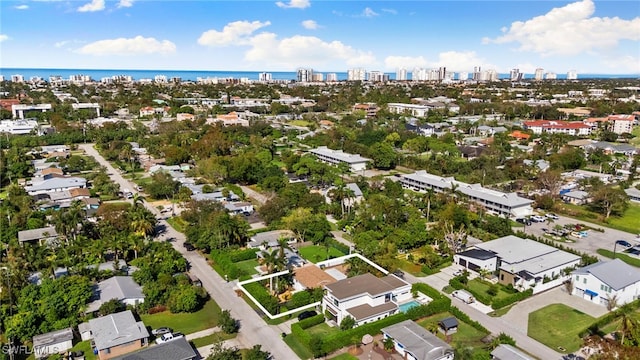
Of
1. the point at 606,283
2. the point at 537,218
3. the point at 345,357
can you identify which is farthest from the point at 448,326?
the point at 537,218

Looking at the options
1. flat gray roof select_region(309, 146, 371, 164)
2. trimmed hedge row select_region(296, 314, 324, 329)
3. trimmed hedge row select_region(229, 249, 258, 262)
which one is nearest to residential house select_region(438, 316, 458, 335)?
trimmed hedge row select_region(296, 314, 324, 329)

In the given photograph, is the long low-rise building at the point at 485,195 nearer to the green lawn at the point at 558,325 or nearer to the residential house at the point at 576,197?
the residential house at the point at 576,197

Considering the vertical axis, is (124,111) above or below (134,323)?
above

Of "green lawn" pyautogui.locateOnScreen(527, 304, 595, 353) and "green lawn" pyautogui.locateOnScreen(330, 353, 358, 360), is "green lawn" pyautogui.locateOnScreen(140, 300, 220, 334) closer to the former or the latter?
"green lawn" pyautogui.locateOnScreen(330, 353, 358, 360)

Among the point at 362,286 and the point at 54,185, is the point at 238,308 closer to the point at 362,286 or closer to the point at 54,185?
the point at 362,286

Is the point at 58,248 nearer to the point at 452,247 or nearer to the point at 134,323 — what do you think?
the point at 134,323

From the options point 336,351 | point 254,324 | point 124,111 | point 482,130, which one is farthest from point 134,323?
point 124,111
